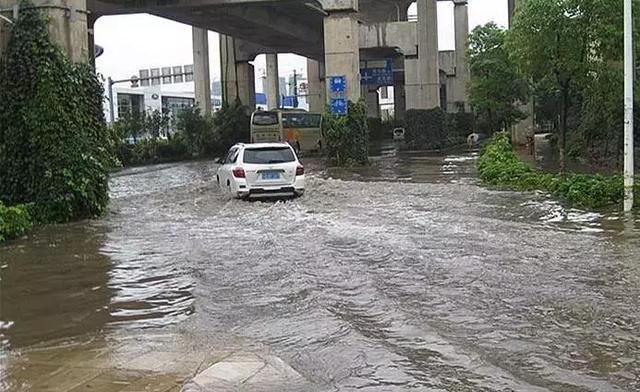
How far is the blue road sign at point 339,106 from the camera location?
29266 millimetres

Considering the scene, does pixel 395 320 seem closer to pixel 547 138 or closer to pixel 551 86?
pixel 551 86

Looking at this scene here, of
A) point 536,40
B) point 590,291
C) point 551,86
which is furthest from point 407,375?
point 551,86

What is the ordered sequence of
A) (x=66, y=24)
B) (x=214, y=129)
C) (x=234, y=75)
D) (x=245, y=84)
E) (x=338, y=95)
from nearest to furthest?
(x=66, y=24), (x=338, y=95), (x=214, y=129), (x=234, y=75), (x=245, y=84)

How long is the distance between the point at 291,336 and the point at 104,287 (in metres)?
3.44

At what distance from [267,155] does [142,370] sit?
13458mm

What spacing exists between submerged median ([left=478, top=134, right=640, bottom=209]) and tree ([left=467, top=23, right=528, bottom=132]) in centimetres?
1053

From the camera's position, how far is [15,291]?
9.97 metres

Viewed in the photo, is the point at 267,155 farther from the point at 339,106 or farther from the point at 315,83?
the point at 315,83

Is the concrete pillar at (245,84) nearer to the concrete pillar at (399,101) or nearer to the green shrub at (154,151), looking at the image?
the green shrub at (154,151)

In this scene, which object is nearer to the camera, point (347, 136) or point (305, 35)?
point (347, 136)

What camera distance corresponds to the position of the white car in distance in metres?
19.5

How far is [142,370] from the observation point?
6.43m

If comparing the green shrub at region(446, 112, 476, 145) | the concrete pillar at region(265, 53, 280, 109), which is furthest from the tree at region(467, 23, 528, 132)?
the concrete pillar at region(265, 53, 280, 109)

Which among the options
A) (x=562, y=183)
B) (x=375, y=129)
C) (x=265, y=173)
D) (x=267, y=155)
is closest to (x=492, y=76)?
(x=562, y=183)
